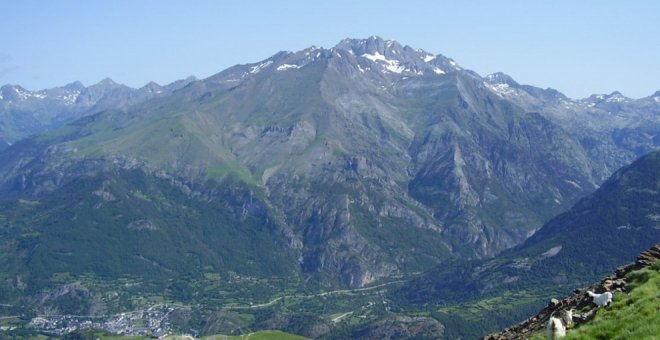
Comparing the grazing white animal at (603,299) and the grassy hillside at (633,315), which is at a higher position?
the grassy hillside at (633,315)

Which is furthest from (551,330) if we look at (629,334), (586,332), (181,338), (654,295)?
(181,338)

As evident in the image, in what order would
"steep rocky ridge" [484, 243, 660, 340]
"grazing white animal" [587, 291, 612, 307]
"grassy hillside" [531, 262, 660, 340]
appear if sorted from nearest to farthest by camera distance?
1. "grassy hillside" [531, 262, 660, 340]
2. "grazing white animal" [587, 291, 612, 307]
3. "steep rocky ridge" [484, 243, 660, 340]

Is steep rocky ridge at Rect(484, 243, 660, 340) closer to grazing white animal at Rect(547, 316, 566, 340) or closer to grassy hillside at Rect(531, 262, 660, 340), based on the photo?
grassy hillside at Rect(531, 262, 660, 340)

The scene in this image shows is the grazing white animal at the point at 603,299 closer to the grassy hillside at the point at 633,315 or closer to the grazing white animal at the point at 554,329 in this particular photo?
the grassy hillside at the point at 633,315

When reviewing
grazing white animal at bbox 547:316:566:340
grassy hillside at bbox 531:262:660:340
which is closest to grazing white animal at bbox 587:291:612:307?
grassy hillside at bbox 531:262:660:340

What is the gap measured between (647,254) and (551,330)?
20677 millimetres

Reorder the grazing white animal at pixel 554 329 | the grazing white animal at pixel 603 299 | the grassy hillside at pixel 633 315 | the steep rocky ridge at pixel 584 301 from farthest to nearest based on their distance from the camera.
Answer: the steep rocky ridge at pixel 584 301
the grazing white animal at pixel 603 299
the grazing white animal at pixel 554 329
the grassy hillside at pixel 633 315

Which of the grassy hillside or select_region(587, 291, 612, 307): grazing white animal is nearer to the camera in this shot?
the grassy hillside

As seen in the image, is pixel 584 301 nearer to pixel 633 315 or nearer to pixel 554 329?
pixel 633 315

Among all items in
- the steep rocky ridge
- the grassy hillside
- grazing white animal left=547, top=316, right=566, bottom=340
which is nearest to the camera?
the grassy hillside

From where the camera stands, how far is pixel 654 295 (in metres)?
38.9

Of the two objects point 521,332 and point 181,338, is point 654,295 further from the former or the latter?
point 181,338

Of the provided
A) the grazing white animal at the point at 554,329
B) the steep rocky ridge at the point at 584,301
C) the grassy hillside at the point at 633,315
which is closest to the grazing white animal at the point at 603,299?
the grassy hillside at the point at 633,315

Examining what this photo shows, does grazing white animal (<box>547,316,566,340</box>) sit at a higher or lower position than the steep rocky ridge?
higher
